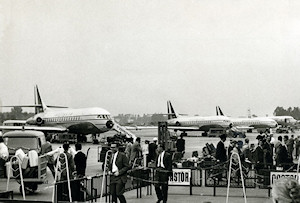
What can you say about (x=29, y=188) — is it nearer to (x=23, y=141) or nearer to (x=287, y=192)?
(x=23, y=141)

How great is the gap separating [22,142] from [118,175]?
5.21 meters

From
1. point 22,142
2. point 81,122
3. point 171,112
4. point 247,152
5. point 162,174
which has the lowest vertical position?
point 162,174

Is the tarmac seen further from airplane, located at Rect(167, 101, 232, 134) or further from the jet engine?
airplane, located at Rect(167, 101, 232, 134)

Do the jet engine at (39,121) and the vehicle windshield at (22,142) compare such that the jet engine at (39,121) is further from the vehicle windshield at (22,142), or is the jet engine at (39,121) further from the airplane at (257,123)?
the airplane at (257,123)

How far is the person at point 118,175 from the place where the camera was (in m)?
7.88

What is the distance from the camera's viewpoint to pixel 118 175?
311 inches

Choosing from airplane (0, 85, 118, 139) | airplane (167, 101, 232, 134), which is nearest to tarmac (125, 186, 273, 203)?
airplane (0, 85, 118, 139)

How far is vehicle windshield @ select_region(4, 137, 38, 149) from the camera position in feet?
39.9

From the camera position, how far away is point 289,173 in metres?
9.74

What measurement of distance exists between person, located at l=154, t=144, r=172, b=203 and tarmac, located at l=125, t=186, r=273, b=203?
2.97 ft

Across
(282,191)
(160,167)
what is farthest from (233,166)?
(282,191)

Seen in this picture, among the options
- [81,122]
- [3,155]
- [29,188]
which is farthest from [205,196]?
[81,122]

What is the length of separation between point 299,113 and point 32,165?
477ft

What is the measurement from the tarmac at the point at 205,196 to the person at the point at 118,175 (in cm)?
199
